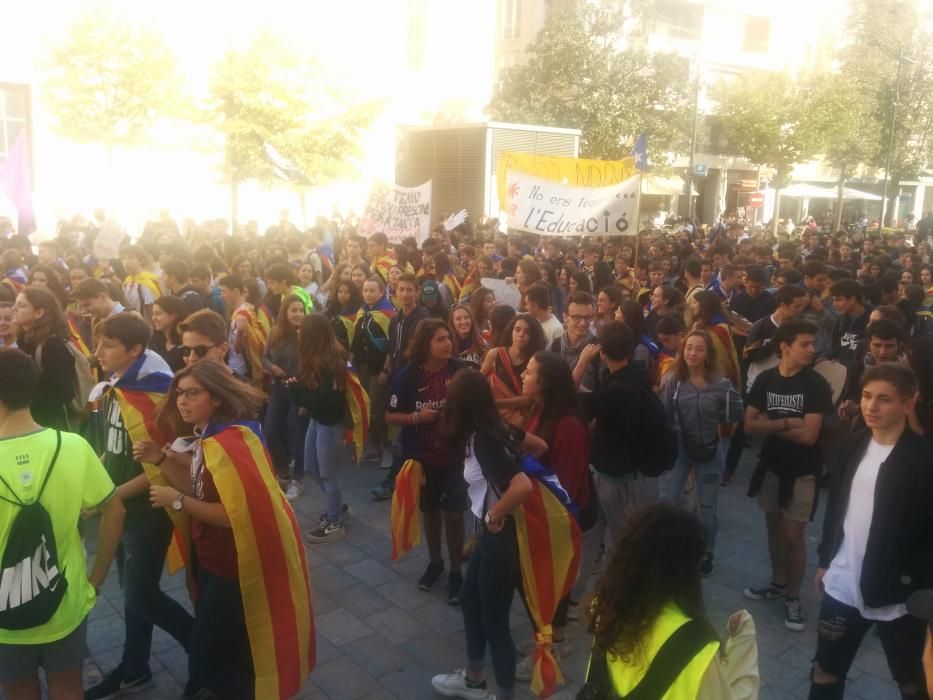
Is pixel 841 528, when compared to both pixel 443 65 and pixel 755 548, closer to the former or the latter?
pixel 755 548

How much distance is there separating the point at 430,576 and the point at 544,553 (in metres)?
1.53

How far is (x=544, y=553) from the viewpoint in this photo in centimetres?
402

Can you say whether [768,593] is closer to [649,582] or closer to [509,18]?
[649,582]

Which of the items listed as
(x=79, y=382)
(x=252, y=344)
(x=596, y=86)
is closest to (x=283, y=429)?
(x=252, y=344)

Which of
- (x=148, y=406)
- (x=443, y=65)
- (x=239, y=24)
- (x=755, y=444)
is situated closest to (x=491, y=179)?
(x=239, y=24)

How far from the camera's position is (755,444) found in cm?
851

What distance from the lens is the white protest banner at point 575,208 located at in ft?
36.7

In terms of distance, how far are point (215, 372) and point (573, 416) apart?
6.13 feet

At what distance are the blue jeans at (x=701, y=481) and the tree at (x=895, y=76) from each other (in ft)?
117

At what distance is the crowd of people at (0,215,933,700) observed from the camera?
3.01m

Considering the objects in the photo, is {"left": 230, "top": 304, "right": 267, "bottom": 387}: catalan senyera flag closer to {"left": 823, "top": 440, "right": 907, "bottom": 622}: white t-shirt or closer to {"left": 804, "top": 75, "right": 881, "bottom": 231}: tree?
{"left": 823, "top": 440, "right": 907, "bottom": 622}: white t-shirt

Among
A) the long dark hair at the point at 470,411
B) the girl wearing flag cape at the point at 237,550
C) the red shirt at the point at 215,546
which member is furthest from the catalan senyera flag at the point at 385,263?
the red shirt at the point at 215,546

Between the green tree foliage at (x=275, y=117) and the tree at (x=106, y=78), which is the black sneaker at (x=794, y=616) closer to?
the green tree foliage at (x=275, y=117)

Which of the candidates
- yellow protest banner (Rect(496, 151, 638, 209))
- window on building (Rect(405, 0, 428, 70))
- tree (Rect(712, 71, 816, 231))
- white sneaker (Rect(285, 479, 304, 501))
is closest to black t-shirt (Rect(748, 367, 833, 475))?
white sneaker (Rect(285, 479, 304, 501))
